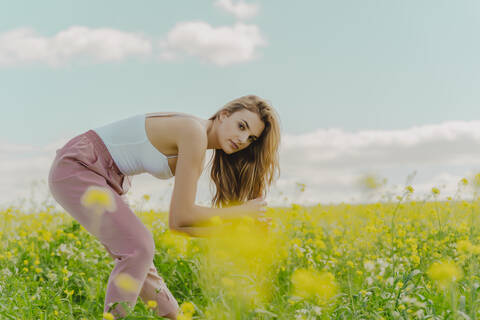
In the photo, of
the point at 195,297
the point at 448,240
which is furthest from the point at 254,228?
the point at 448,240

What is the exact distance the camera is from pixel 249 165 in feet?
12.2

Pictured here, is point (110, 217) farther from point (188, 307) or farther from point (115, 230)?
point (188, 307)

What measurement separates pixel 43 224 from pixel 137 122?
3.90m

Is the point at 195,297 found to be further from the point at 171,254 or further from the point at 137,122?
the point at 137,122

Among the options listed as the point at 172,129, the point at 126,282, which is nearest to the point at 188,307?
the point at 126,282

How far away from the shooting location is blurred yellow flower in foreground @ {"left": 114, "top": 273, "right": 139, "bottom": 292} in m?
2.54

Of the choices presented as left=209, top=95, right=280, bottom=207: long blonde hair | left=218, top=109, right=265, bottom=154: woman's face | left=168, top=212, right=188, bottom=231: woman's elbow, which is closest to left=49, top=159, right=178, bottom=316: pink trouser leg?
left=168, top=212, right=188, bottom=231: woman's elbow

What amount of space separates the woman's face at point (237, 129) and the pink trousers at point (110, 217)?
70 centimetres

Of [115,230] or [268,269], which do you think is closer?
[115,230]

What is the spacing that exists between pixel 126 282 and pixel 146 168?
0.82 meters

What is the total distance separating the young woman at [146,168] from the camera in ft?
8.96

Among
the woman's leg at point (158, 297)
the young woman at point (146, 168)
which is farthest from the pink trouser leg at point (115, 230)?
the woman's leg at point (158, 297)

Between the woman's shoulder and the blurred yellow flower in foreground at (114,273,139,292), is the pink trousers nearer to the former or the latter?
the blurred yellow flower in foreground at (114,273,139,292)

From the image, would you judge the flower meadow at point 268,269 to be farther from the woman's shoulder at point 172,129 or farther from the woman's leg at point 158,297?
the woman's shoulder at point 172,129
